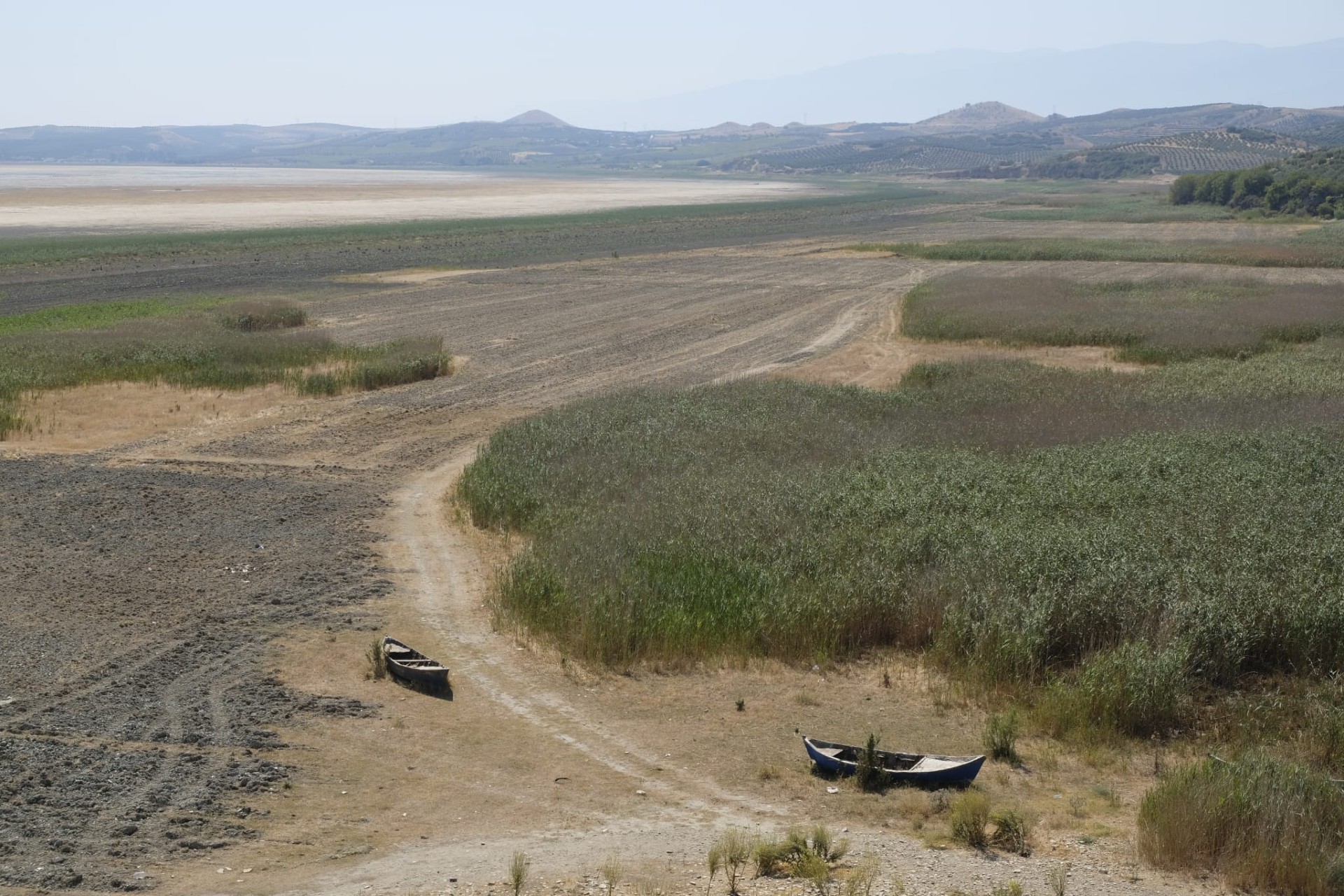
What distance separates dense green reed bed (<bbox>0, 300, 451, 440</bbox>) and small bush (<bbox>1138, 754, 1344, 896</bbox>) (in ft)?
69.0

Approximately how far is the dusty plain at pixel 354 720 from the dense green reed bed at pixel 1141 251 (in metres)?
44.7

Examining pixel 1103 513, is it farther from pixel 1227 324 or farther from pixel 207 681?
pixel 1227 324

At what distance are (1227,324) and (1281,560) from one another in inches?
976

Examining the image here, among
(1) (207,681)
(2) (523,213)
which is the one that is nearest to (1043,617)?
(1) (207,681)

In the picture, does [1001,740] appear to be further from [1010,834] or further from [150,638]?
[150,638]

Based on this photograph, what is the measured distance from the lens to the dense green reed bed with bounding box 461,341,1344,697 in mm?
11781

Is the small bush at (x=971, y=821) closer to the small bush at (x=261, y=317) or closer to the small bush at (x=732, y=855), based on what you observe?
the small bush at (x=732, y=855)

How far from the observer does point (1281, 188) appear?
103 metres

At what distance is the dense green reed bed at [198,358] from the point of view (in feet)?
90.7

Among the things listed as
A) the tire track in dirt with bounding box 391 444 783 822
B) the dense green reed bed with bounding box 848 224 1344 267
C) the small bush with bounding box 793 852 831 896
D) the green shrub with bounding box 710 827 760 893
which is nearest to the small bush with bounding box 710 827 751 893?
the green shrub with bounding box 710 827 760 893

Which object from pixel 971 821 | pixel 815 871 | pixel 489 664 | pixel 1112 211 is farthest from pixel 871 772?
pixel 1112 211

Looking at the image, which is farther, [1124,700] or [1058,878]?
[1124,700]

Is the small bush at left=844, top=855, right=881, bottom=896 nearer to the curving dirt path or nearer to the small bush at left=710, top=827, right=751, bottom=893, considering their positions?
the curving dirt path

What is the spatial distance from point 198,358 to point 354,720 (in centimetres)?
2144
